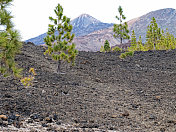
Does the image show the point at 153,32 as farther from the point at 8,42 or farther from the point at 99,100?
the point at 8,42

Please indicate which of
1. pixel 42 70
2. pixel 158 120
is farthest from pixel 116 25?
pixel 158 120

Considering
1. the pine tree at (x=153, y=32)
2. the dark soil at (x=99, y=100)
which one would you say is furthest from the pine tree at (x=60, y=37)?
the pine tree at (x=153, y=32)

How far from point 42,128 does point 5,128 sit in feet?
2.79

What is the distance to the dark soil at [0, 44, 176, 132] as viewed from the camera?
20.4ft

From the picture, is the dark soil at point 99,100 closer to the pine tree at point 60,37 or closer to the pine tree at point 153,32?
the pine tree at point 60,37

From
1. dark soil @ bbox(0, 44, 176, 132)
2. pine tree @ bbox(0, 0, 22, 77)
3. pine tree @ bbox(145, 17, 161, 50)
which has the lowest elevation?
dark soil @ bbox(0, 44, 176, 132)

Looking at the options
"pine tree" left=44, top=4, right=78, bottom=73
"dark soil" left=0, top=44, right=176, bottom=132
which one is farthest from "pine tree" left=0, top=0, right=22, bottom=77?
"pine tree" left=44, top=4, right=78, bottom=73

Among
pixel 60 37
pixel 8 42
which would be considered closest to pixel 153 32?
pixel 60 37

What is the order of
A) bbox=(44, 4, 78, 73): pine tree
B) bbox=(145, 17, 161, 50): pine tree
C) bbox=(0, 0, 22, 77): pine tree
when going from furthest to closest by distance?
bbox=(145, 17, 161, 50): pine tree → bbox=(44, 4, 78, 73): pine tree → bbox=(0, 0, 22, 77): pine tree

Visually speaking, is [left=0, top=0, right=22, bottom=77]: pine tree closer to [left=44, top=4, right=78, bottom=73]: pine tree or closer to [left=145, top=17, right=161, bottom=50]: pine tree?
[left=44, top=4, right=78, bottom=73]: pine tree

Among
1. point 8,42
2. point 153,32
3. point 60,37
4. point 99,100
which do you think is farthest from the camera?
point 153,32

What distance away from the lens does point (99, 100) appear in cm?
873

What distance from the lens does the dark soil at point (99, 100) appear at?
6227mm

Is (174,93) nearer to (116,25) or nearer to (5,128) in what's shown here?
(5,128)
